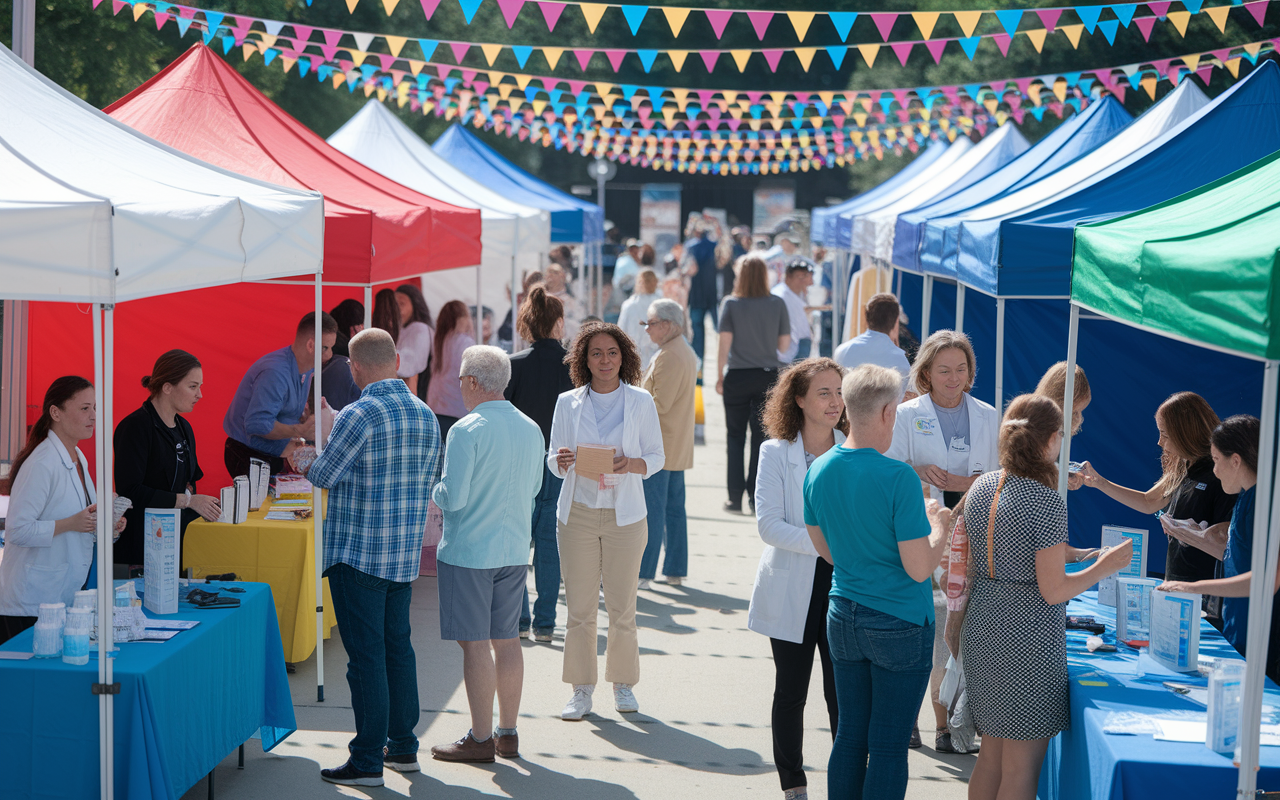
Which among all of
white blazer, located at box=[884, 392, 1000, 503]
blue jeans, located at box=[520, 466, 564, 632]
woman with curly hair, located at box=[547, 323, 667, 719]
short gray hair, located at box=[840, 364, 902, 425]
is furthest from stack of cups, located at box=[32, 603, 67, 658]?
white blazer, located at box=[884, 392, 1000, 503]

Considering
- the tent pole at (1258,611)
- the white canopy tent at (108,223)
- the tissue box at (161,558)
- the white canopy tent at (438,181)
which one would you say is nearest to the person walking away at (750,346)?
the white canopy tent at (438,181)

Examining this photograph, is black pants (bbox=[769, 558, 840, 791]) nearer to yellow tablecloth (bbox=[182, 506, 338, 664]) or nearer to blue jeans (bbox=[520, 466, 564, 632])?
blue jeans (bbox=[520, 466, 564, 632])

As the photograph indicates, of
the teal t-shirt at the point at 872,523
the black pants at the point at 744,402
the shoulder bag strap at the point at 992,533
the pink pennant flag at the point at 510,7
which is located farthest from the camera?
the black pants at the point at 744,402

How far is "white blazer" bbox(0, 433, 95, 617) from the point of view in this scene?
12.7ft

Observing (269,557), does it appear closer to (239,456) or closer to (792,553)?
(239,456)

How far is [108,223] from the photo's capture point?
3.22m

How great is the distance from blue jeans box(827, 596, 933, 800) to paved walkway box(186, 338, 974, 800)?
883mm

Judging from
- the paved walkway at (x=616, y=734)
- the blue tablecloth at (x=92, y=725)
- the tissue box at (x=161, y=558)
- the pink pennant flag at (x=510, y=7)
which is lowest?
the paved walkway at (x=616, y=734)

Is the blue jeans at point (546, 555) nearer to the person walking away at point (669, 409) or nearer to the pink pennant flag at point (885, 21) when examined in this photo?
the person walking away at point (669, 409)

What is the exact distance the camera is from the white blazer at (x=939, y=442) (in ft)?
15.8

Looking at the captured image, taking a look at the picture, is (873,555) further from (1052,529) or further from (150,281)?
(150,281)

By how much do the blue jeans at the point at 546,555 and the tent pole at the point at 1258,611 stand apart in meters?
3.55

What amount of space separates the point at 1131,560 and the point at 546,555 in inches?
115

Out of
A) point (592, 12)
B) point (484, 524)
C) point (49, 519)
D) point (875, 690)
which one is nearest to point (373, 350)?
point (484, 524)
